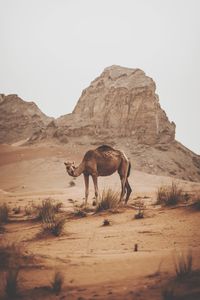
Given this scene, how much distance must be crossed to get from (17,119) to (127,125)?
24.6 metres

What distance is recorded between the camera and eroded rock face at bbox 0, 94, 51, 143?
53562 millimetres

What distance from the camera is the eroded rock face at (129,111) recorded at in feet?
126

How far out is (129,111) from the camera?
39.6m

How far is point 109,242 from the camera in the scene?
5410 millimetres

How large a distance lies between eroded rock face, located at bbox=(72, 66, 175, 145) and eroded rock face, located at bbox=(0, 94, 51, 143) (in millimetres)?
14311

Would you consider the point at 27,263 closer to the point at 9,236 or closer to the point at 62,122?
the point at 9,236

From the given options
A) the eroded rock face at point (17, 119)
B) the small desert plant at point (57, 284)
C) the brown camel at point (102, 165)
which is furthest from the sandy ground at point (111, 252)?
the eroded rock face at point (17, 119)

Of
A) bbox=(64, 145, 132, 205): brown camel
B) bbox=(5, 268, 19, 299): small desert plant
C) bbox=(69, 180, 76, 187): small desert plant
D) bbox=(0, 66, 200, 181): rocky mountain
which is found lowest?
bbox=(5, 268, 19, 299): small desert plant

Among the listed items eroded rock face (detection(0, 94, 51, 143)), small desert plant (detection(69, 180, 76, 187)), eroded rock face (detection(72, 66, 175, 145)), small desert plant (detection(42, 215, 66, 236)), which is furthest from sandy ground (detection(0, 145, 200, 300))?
eroded rock face (detection(0, 94, 51, 143))

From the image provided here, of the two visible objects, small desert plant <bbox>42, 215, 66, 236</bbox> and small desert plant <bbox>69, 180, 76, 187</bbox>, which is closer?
small desert plant <bbox>42, 215, 66, 236</bbox>

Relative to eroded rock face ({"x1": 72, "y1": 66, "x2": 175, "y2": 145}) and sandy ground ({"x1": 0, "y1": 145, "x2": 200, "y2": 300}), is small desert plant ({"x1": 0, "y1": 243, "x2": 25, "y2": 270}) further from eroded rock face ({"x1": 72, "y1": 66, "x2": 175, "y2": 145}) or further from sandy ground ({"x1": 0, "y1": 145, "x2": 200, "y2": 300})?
eroded rock face ({"x1": 72, "y1": 66, "x2": 175, "y2": 145})

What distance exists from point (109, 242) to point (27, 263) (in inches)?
65.1

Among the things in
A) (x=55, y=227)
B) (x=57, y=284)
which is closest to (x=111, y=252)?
(x=57, y=284)

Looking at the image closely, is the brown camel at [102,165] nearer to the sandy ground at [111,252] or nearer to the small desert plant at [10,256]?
the sandy ground at [111,252]
